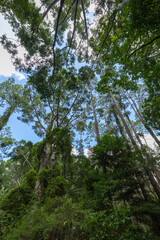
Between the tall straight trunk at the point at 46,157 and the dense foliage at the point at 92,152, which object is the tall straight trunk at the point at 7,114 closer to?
the dense foliage at the point at 92,152

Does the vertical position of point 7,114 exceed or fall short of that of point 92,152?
it exceeds it

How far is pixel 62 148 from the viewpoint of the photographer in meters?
7.48

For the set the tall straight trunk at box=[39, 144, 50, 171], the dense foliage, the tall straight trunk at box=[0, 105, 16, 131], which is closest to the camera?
the dense foliage

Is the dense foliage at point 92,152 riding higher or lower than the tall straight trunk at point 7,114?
lower

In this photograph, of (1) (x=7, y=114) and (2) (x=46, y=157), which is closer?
(2) (x=46, y=157)

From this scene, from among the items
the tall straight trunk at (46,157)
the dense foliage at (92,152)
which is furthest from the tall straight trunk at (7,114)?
the tall straight trunk at (46,157)

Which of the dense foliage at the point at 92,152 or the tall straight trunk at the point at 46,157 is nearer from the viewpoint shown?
the dense foliage at the point at 92,152

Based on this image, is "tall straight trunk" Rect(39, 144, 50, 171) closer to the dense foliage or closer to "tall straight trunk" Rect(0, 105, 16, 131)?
the dense foliage

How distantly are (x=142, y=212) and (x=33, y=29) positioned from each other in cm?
985

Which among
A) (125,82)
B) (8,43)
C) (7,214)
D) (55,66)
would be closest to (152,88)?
(125,82)

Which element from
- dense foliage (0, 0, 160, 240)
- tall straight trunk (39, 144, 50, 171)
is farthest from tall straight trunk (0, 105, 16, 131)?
tall straight trunk (39, 144, 50, 171)

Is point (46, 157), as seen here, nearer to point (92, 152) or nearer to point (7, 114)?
point (92, 152)

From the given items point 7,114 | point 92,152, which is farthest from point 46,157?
point 7,114

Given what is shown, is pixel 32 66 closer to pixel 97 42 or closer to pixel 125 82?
pixel 97 42
